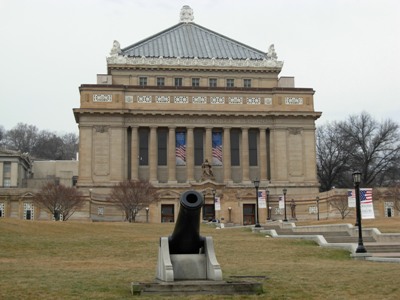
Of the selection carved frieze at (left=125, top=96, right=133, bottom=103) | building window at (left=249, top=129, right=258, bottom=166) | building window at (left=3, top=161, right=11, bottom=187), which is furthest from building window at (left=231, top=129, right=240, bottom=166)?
building window at (left=3, top=161, right=11, bottom=187)

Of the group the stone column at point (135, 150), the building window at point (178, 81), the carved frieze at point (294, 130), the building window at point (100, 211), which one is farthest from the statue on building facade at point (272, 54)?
the building window at point (100, 211)

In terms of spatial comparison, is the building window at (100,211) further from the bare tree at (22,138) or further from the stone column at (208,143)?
the bare tree at (22,138)

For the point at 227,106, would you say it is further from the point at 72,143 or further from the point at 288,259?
the point at 72,143

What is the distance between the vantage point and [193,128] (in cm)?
9119

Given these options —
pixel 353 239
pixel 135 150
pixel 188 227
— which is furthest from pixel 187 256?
pixel 135 150

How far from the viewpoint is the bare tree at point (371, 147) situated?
3895 inches

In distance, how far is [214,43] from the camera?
102062 millimetres

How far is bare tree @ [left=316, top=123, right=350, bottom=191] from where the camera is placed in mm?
103438

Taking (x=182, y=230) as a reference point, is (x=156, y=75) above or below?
above

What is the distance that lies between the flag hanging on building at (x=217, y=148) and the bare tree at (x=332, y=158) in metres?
21.7

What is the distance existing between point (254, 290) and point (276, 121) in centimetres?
7723

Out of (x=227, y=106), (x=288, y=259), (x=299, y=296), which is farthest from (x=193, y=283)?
(x=227, y=106)

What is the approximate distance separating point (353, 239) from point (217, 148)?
56.9 metres

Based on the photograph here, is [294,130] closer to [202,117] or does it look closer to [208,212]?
[202,117]
